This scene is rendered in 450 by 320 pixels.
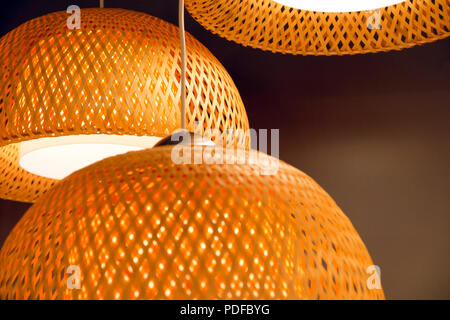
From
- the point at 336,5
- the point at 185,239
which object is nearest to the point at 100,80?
the point at 336,5

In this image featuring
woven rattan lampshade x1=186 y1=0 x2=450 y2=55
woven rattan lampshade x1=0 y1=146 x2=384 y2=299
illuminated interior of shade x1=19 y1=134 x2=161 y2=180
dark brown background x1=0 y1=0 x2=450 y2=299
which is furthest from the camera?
dark brown background x1=0 y1=0 x2=450 y2=299

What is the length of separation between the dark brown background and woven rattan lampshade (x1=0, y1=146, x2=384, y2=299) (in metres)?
1.64

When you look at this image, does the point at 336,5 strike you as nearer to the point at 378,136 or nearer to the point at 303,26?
the point at 303,26

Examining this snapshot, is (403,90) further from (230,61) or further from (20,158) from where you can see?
(20,158)

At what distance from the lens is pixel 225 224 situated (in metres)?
0.56

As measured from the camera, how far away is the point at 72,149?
1391 millimetres

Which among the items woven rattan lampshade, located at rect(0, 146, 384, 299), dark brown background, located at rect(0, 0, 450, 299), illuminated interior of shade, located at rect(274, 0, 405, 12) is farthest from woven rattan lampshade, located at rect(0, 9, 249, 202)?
dark brown background, located at rect(0, 0, 450, 299)

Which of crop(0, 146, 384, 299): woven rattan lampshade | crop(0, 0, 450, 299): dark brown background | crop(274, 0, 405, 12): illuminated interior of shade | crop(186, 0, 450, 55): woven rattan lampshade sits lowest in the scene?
crop(0, 0, 450, 299): dark brown background

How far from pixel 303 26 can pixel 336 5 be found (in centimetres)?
7

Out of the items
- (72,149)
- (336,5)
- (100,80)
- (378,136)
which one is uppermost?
(336,5)

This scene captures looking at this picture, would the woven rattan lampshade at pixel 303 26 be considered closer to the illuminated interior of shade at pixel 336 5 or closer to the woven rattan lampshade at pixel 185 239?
the illuminated interior of shade at pixel 336 5

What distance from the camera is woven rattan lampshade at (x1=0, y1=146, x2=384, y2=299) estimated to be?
1.73 ft

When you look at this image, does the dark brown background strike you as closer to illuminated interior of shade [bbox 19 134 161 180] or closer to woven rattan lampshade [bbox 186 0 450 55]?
illuminated interior of shade [bbox 19 134 161 180]
